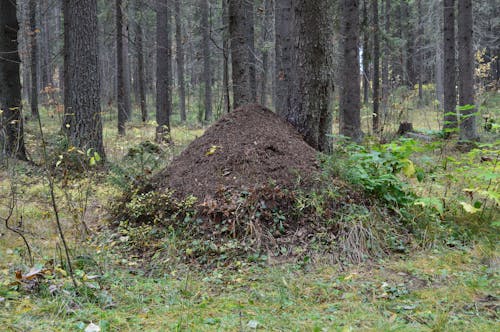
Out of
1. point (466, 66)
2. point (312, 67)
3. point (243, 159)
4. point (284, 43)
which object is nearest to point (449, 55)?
point (466, 66)

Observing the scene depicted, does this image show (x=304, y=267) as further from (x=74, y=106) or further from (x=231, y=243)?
(x=74, y=106)

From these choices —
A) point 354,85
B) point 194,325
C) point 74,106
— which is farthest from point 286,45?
point 194,325

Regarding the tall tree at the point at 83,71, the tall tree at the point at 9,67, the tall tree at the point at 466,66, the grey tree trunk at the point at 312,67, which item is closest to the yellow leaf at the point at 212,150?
the grey tree trunk at the point at 312,67

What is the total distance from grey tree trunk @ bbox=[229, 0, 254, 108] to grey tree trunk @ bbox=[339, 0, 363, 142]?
2.37m

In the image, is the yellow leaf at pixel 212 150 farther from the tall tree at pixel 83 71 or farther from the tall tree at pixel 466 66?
the tall tree at pixel 466 66

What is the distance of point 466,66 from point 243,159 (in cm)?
811

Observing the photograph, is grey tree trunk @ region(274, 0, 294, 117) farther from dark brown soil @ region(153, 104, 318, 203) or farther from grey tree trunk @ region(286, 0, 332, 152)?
dark brown soil @ region(153, 104, 318, 203)

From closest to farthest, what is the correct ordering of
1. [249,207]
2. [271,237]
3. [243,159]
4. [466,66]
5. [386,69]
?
[271,237]
[249,207]
[243,159]
[466,66]
[386,69]

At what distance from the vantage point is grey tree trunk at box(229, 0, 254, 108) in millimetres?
8992

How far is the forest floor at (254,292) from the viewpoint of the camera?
2691 mm

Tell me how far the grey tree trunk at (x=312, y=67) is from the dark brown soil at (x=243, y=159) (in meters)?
0.30

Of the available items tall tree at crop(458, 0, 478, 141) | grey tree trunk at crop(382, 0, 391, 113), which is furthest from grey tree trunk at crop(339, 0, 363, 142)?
tall tree at crop(458, 0, 478, 141)

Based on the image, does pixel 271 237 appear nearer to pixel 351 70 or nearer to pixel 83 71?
pixel 83 71

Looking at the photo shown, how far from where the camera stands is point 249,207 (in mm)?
4449
